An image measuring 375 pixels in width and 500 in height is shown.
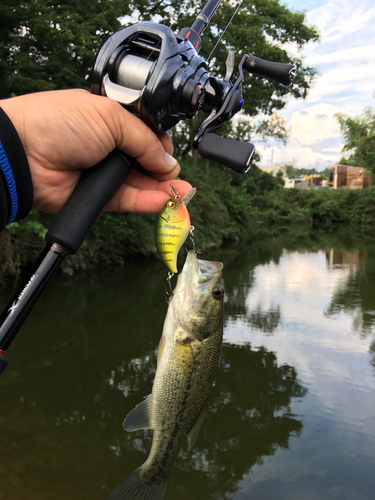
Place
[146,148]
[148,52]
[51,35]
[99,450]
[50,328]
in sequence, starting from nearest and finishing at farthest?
[148,52] < [146,148] < [99,450] < [50,328] < [51,35]

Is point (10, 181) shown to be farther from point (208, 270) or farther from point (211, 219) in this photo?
point (211, 219)

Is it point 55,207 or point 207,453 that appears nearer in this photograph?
point 55,207

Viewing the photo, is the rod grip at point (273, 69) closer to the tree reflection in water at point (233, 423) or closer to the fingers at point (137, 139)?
the fingers at point (137, 139)

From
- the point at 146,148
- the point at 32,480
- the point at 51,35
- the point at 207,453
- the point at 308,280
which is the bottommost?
the point at 32,480

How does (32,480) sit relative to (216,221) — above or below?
below

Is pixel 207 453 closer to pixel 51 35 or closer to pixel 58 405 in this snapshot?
pixel 58 405

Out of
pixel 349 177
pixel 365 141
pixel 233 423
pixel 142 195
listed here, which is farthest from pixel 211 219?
pixel 349 177

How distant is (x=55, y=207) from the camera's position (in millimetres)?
1870

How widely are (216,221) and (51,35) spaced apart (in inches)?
424

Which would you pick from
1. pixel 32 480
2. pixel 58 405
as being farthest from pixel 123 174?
pixel 58 405

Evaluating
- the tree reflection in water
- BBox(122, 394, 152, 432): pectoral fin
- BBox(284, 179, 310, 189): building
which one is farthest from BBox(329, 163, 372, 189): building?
BBox(122, 394, 152, 432): pectoral fin

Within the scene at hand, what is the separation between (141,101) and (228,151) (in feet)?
1.21

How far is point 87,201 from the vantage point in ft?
4.85

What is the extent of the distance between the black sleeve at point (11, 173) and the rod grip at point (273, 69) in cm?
108
